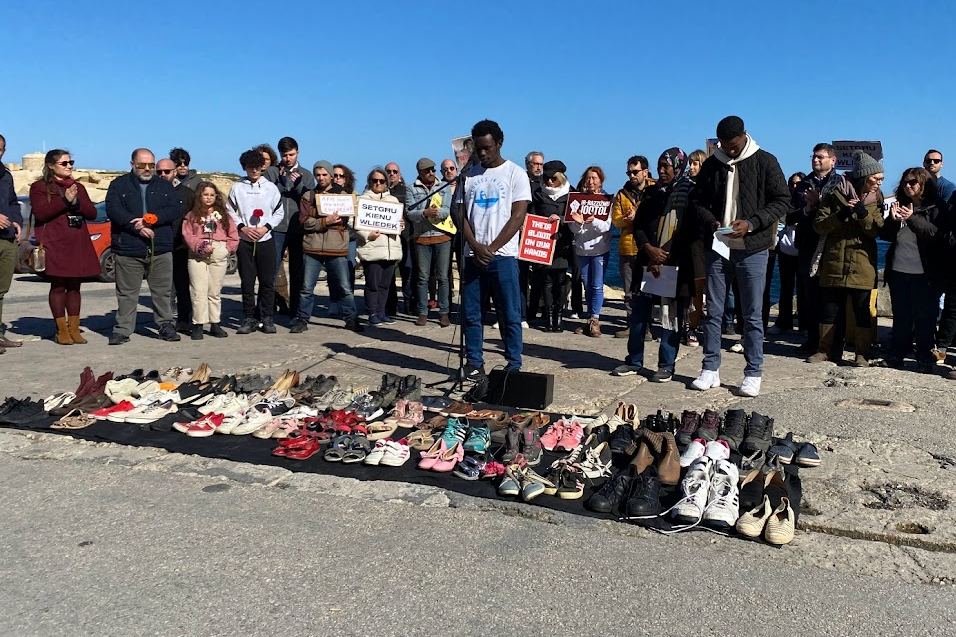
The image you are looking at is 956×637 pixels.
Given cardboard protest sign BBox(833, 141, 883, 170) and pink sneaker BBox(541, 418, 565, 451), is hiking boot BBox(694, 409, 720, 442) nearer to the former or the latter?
pink sneaker BBox(541, 418, 565, 451)

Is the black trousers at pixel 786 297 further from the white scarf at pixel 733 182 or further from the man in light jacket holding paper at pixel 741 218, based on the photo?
the white scarf at pixel 733 182

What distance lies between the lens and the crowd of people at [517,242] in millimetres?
7285

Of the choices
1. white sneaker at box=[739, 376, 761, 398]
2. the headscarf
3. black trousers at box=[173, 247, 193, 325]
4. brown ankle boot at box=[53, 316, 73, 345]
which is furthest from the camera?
black trousers at box=[173, 247, 193, 325]

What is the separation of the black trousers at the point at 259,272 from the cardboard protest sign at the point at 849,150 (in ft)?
21.4

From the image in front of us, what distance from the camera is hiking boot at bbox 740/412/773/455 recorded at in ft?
18.0

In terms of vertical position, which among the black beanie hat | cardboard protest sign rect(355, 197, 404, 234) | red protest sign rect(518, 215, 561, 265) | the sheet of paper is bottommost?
the sheet of paper

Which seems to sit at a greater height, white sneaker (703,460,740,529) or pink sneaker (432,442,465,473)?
white sneaker (703,460,740,529)

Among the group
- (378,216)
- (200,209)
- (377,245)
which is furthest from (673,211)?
(200,209)

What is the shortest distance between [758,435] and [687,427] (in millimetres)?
447

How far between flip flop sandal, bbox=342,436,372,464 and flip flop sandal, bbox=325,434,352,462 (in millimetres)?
27

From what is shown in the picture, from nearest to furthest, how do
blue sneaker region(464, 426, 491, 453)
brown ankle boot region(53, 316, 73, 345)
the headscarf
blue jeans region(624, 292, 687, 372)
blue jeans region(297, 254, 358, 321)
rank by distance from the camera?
blue sneaker region(464, 426, 491, 453)
the headscarf
blue jeans region(624, 292, 687, 372)
brown ankle boot region(53, 316, 73, 345)
blue jeans region(297, 254, 358, 321)

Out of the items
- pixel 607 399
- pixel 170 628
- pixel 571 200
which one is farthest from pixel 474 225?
pixel 170 628

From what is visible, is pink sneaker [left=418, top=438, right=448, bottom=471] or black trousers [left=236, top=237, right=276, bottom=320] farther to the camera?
black trousers [left=236, top=237, right=276, bottom=320]

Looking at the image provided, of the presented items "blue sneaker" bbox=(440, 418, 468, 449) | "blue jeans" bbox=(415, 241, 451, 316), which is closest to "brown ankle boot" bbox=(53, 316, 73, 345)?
"blue jeans" bbox=(415, 241, 451, 316)
